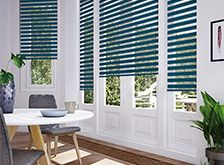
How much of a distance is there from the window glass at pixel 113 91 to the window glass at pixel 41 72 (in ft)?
5.08

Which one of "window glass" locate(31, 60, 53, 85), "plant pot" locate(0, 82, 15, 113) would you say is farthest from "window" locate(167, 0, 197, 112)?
"window glass" locate(31, 60, 53, 85)

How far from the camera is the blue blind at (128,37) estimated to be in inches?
169

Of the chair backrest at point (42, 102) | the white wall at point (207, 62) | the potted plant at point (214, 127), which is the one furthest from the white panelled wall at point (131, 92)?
the chair backrest at point (42, 102)

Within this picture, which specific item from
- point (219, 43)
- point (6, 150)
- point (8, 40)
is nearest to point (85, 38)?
point (8, 40)

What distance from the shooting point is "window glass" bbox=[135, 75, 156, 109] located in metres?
4.42

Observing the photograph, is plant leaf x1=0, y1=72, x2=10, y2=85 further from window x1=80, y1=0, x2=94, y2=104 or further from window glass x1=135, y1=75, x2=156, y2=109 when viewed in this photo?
window x1=80, y1=0, x2=94, y2=104

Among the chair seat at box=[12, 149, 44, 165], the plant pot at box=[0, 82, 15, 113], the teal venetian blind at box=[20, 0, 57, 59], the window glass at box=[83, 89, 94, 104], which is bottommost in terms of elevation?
the chair seat at box=[12, 149, 44, 165]

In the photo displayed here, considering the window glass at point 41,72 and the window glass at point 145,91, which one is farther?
the window glass at point 41,72

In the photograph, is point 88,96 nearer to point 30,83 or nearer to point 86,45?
point 86,45

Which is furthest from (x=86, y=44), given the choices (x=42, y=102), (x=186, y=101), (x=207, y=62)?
(x=207, y=62)

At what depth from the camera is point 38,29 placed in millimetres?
6176

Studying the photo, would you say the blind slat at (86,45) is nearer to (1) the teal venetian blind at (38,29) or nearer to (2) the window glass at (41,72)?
(1) the teal venetian blind at (38,29)

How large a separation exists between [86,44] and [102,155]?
244 cm

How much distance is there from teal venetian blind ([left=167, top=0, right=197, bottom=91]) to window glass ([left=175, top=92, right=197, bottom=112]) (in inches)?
5.8
